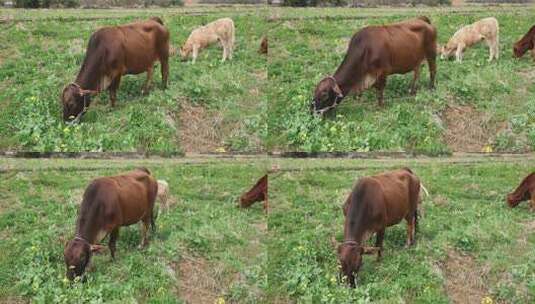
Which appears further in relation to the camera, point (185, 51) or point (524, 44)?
point (524, 44)

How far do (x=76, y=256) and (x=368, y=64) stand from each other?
13.7ft

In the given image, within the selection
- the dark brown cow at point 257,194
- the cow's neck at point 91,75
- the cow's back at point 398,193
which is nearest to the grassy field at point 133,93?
the cow's neck at point 91,75

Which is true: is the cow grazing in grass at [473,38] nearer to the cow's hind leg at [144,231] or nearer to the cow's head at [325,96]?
the cow's head at [325,96]

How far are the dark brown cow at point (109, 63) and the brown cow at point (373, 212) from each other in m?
2.89

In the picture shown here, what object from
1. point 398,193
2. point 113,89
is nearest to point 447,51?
point 398,193

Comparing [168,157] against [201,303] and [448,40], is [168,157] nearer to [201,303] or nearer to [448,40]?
[201,303]

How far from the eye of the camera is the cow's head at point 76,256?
9992 mm

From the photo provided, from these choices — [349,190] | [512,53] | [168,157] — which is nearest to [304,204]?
[349,190]

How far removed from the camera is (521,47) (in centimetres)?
1207

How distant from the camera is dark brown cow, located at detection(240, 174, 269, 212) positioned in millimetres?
11906

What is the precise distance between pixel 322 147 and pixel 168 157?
1936 millimetres

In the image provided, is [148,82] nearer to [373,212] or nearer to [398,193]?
[373,212]

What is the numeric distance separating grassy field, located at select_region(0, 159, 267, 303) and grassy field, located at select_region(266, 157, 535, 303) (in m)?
0.42

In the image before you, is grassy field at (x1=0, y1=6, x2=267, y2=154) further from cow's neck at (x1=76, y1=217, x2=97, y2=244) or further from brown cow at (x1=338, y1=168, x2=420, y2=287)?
brown cow at (x1=338, y1=168, x2=420, y2=287)
